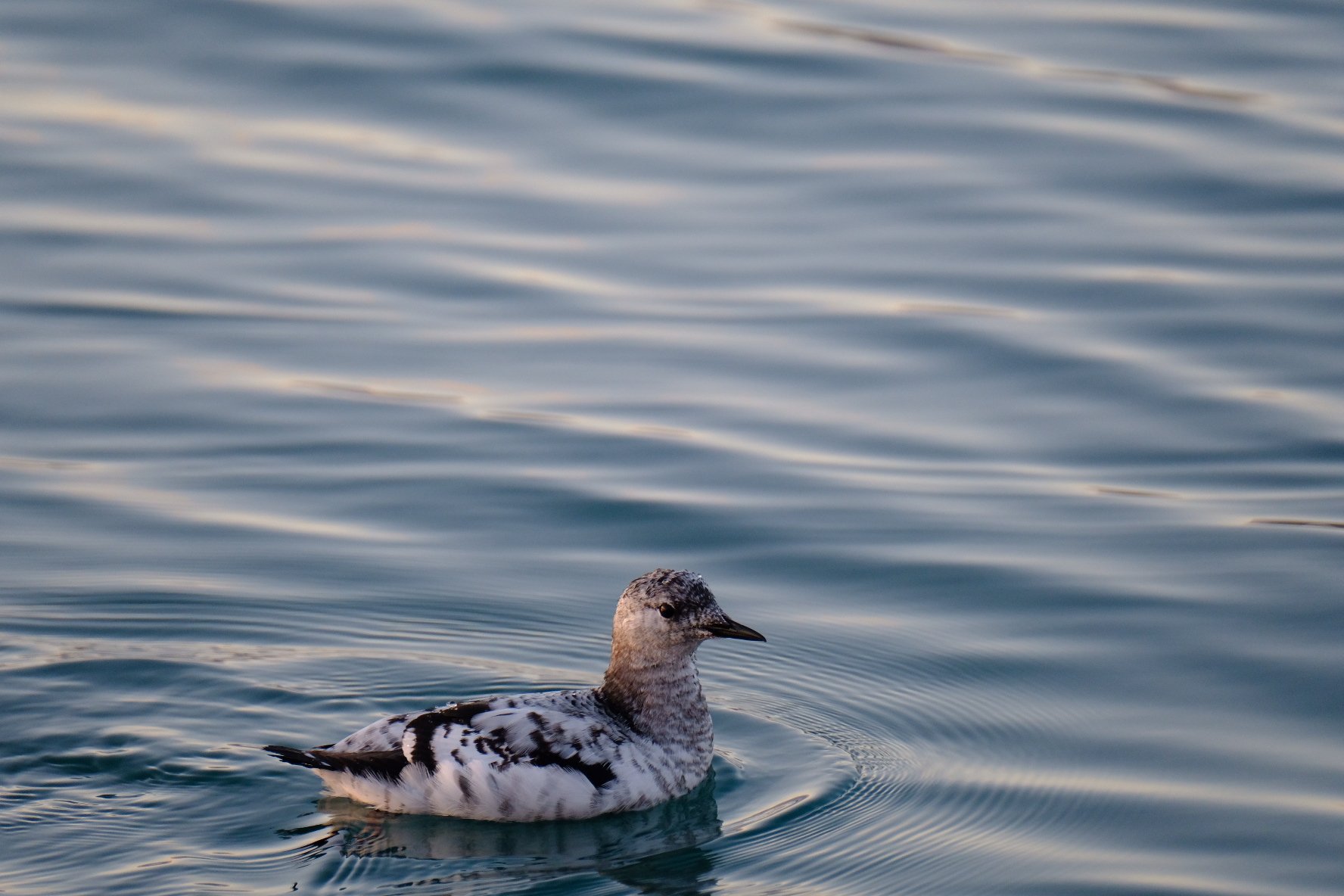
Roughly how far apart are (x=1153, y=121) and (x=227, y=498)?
1099 centimetres

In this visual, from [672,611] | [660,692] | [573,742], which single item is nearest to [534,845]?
[573,742]

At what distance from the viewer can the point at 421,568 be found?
11227 millimetres

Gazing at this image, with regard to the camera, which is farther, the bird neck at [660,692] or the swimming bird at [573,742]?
the bird neck at [660,692]

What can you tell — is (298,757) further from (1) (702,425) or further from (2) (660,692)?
(1) (702,425)

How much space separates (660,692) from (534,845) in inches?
44.3

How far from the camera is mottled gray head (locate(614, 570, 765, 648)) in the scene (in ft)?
29.8

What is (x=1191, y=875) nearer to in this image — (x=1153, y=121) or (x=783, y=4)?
(x=1153, y=121)

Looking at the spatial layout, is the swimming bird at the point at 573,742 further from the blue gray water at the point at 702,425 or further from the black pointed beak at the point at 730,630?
the blue gray water at the point at 702,425

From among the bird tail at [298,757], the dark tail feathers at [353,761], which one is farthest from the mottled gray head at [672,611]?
the bird tail at [298,757]

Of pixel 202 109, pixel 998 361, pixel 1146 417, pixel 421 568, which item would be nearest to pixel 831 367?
pixel 998 361

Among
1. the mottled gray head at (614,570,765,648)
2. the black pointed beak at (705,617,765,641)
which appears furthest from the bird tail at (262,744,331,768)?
the black pointed beak at (705,617,765,641)

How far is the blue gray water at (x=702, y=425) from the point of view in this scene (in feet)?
28.3

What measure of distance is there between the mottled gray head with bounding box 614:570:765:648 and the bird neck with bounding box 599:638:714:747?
0.07 m

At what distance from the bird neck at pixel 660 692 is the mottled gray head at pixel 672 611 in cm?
7
